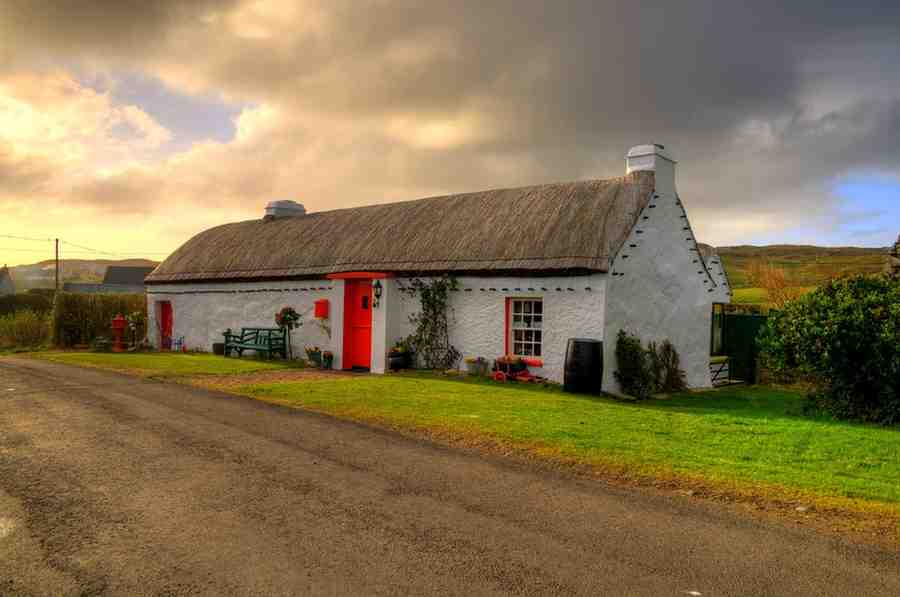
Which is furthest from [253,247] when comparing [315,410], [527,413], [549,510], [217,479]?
[549,510]

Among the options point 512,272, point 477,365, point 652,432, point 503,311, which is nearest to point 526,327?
point 503,311

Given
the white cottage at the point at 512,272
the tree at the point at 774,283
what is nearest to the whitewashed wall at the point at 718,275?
the white cottage at the point at 512,272

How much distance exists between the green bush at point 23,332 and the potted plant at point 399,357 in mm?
17647

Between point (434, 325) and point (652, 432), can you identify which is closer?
point (652, 432)

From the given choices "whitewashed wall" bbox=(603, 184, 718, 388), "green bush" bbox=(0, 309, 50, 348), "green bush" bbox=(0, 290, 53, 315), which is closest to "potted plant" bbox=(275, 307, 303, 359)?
"whitewashed wall" bbox=(603, 184, 718, 388)

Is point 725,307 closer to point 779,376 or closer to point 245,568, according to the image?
point 779,376

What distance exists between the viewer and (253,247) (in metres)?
23.4

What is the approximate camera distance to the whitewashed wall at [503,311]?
46.5 feet

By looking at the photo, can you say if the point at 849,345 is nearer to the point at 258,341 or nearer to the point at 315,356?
the point at 315,356

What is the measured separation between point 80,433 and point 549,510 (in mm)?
6401

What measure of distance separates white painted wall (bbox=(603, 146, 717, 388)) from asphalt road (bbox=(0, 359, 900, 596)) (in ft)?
27.2

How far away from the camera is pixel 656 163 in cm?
1614

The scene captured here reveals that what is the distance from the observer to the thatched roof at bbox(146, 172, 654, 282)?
49.2ft

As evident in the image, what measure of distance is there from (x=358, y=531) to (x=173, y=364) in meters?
14.4
